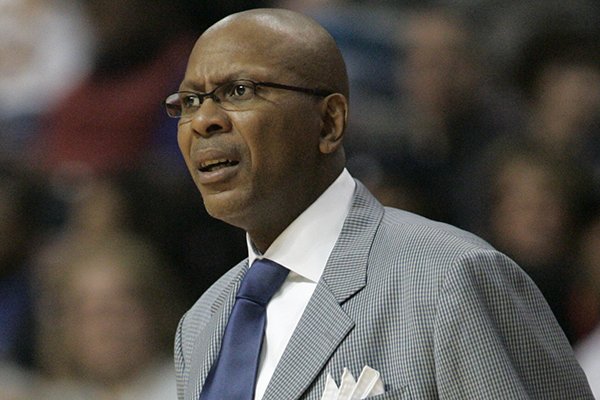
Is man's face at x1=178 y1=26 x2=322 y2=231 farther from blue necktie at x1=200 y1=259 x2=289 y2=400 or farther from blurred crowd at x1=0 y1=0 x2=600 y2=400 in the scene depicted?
blurred crowd at x1=0 y1=0 x2=600 y2=400

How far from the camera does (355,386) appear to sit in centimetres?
193

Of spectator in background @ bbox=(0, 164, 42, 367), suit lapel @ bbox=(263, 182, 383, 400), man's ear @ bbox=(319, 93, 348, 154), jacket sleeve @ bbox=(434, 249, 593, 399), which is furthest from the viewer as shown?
spectator in background @ bbox=(0, 164, 42, 367)

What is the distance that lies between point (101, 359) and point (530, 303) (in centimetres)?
228

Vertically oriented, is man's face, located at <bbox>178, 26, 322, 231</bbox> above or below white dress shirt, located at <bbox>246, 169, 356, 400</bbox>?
above

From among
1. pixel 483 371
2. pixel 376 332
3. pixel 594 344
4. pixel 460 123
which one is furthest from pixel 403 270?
pixel 460 123

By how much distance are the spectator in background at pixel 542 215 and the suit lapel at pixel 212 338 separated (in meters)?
1.60

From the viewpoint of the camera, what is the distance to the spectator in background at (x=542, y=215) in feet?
12.5

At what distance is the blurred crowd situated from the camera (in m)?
3.87

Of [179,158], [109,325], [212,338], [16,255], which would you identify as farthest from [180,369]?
[16,255]

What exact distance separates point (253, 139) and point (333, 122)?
180mm

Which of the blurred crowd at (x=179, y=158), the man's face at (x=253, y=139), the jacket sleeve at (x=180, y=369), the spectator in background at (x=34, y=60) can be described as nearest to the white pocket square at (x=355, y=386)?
the man's face at (x=253, y=139)

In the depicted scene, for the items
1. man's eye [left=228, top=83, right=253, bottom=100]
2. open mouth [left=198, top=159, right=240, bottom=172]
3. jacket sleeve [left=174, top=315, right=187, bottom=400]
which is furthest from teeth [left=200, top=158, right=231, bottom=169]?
jacket sleeve [left=174, top=315, right=187, bottom=400]

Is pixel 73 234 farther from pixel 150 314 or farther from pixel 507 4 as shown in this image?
pixel 507 4

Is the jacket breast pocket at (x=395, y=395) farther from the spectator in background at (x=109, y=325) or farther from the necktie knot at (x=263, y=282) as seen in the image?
the spectator in background at (x=109, y=325)
